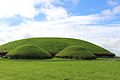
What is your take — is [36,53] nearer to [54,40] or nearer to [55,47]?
[55,47]

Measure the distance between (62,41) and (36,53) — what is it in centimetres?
3506

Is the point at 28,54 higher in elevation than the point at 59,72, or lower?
higher

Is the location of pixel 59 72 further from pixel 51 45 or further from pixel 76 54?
pixel 51 45

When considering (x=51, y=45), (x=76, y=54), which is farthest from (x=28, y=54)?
(x=51, y=45)

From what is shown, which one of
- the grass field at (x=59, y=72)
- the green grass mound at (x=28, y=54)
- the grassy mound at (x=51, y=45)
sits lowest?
the grass field at (x=59, y=72)

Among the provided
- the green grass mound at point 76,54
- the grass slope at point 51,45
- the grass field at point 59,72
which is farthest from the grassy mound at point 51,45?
the grass field at point 59,72

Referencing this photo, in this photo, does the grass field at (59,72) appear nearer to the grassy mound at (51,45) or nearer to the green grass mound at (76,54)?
the green grass mound at (76,54)

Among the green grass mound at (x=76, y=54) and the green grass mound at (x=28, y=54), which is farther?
the green grass mound at (x=76, y=54)

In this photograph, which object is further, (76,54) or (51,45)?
(51,45)

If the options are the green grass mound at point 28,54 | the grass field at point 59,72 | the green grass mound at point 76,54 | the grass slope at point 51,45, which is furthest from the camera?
the grass slope at point 51,45

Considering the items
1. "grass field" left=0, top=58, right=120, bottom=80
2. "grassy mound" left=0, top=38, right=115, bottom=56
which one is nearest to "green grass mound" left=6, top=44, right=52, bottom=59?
"grassy mound" left=0, top=38, right=115, bottom=56

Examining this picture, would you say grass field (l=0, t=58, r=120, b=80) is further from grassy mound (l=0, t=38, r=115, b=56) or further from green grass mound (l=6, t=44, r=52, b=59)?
grassy mound (l=0, t=38, r=115, b=56)

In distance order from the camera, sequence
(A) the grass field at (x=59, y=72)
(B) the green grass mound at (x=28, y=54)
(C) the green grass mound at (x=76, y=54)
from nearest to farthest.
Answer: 1. (A) the grass field at (x=59, y=72)
2. (B) the green grass mound at (x=28, y=54)
3. (C) the green grass mound at (x=76, y=54)

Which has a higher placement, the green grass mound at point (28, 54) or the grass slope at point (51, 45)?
the grass slope at point (51, 45)
